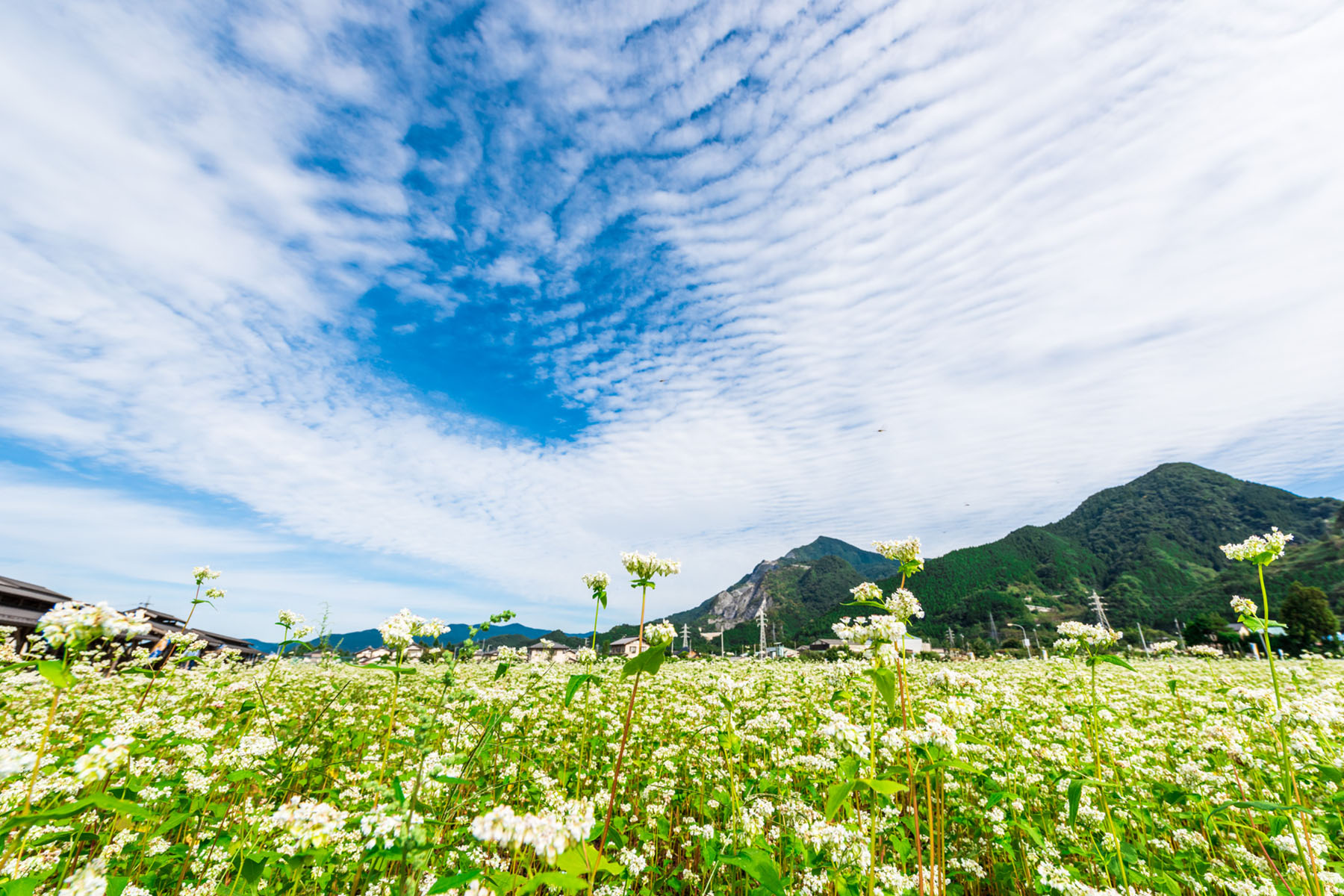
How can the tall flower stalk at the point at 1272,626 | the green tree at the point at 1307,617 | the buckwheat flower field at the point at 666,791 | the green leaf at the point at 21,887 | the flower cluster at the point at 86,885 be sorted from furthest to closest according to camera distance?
the green tree at the point at 1307,617 < the tall flower stalk at the point at 1272,626 < the buckwheat flower field at the point at 666,791 < the green leaf at the point at 21,887 < the flower cluster at the point at 86,885

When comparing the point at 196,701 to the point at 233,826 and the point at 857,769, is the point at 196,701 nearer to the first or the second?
the point at 233,826

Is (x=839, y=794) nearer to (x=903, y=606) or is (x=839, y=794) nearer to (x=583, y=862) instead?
(x=583, y=862)

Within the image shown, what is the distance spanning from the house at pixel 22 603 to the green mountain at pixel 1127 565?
75.8 meters

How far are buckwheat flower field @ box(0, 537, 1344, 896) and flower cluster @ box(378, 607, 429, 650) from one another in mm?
27

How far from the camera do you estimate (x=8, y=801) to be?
3.67 metres

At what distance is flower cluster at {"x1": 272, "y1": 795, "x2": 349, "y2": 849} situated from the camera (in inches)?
102

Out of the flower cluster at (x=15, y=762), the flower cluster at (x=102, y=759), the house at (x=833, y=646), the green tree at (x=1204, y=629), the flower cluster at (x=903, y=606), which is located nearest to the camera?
the flower cluster at (x=15, y=762)

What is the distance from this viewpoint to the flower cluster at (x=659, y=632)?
3.86m

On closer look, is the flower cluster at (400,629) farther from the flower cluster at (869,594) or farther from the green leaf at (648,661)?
the flower cluster at (869,594)

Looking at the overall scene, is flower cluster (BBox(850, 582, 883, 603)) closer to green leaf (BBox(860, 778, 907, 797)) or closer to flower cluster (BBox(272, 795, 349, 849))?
green leaf (BBox(860, 778, 907, 797))

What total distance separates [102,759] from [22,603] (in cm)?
2434

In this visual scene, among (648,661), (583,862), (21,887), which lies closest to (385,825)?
(583,862)

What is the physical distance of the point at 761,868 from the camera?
316 centimetres

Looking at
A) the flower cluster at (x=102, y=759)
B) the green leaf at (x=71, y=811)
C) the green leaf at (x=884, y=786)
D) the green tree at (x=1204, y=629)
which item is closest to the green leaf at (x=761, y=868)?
the green leaf at (x=884, y=786)
